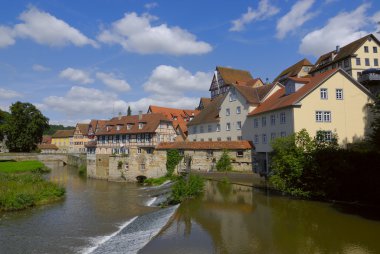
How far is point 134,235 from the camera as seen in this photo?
17547 millimetres

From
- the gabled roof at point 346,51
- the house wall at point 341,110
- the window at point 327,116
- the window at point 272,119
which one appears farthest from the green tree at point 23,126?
the window at point 327,116

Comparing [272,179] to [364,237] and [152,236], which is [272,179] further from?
[152,236]

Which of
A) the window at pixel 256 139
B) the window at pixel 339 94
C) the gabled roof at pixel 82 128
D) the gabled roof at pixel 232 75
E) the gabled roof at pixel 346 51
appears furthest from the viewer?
the gabled roof at pixel 82 128

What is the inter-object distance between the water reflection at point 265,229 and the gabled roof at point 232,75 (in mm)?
43286

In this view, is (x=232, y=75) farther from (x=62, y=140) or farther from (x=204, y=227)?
(x=62, y=140)

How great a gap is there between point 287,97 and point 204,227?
70.3 feet

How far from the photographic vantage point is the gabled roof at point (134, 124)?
5141 cm

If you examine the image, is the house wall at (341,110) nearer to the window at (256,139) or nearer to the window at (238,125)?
the window at (256,139)

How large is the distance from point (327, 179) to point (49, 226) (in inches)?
719

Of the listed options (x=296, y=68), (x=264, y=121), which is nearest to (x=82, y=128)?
(x=296, y=68)

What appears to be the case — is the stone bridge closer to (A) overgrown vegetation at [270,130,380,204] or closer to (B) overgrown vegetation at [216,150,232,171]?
(B) overgrown vegetation at [216,150,232,171]

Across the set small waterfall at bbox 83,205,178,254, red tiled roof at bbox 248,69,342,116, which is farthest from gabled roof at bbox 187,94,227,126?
small waterfall at bbox 83,205,178,254

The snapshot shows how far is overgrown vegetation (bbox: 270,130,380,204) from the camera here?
21.0 meters

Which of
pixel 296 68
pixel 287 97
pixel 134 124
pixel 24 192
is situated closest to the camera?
pixel 24 192
